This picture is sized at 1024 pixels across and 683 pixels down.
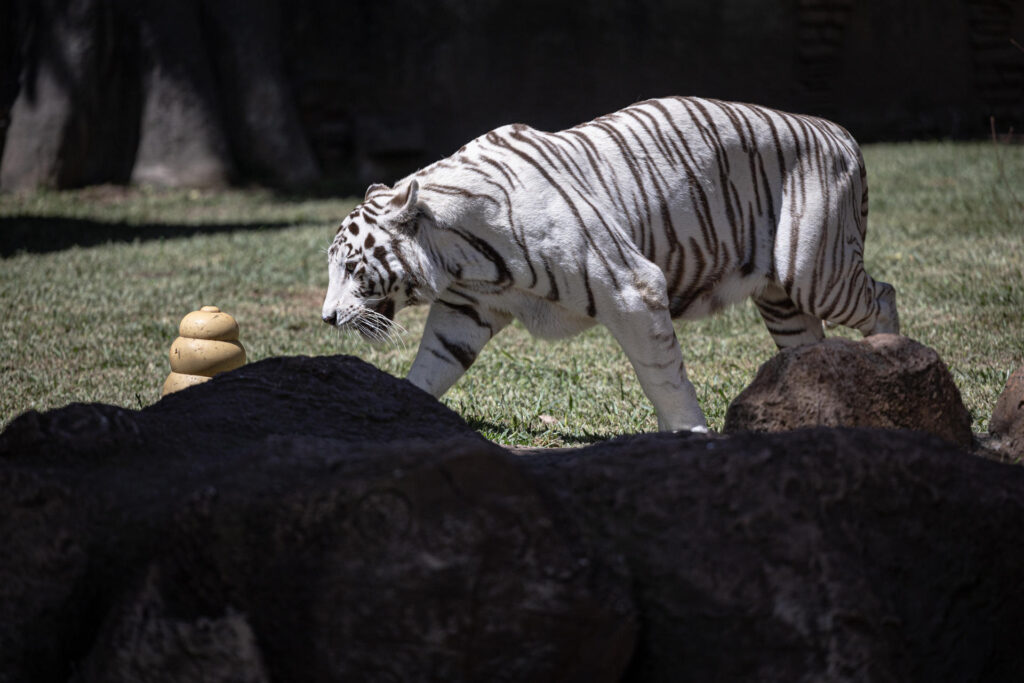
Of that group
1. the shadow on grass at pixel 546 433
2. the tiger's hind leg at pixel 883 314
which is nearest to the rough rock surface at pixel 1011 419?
the tiger's hind leg at pixel 883 314

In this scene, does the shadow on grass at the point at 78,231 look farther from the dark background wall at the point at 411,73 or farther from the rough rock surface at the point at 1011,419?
the rough rock surface at the point at 1011,419

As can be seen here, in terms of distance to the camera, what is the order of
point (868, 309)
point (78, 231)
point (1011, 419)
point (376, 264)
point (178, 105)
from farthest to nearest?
point (178, 105) < point (78, 231) < point (868, 309) < point (376, 264) < point (1011, 419)

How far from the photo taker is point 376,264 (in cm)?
365

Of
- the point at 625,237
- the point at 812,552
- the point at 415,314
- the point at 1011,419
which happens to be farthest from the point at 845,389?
the point at 415,314

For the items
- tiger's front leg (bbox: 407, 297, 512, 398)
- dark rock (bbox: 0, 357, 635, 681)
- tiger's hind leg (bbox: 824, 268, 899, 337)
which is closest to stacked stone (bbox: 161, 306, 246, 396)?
tiger's front leg (bbox: 407, 297, 512, 398)

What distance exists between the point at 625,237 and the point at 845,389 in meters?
1.03

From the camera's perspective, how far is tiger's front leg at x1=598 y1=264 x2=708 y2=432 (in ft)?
11.9

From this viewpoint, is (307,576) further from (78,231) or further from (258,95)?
(258,95)

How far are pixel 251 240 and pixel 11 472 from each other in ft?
24.4

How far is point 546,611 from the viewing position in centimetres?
188

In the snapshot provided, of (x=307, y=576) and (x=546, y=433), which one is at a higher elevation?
(x=307, y=576)

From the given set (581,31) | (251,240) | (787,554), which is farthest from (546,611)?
(581,31)

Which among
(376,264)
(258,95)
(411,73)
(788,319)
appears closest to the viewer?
(376,264)

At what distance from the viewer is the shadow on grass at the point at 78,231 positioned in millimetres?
9109
